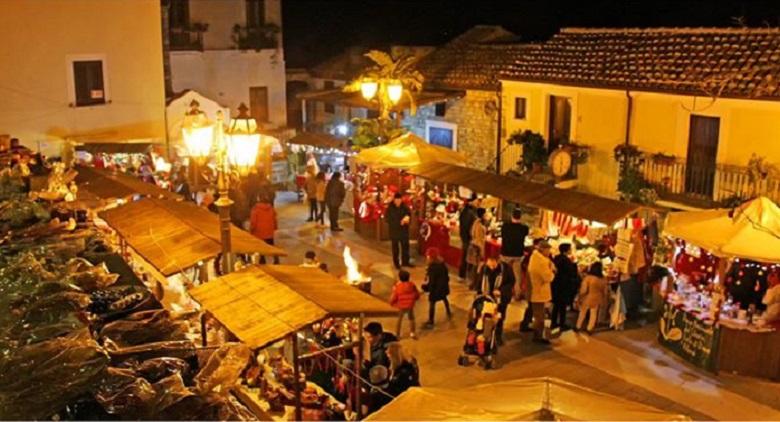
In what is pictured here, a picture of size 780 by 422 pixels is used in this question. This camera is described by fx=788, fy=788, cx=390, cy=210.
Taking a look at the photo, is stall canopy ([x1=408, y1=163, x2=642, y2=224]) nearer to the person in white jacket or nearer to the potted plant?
the person in white jacket

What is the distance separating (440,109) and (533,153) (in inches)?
213

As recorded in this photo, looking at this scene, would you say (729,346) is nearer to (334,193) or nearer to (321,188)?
(334,193)

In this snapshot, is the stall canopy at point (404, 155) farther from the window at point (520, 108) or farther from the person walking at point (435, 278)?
the person walking at point (435, 278)

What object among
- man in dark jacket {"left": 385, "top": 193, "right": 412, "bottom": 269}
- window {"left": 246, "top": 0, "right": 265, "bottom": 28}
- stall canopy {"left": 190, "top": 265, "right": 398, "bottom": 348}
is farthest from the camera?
window {"left": 246, "top": 0, "right": 265, "bottom": 28}

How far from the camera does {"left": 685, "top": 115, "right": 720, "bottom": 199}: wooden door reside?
17312 millimetres

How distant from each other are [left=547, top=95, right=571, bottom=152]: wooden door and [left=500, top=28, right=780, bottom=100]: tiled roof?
0.88 metres

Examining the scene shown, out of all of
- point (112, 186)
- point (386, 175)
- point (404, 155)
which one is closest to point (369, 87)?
point (404, 155)

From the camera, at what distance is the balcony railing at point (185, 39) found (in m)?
29.1

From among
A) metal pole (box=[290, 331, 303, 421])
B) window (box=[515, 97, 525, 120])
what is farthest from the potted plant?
metal pole (box=[290, 331, 303, 421])

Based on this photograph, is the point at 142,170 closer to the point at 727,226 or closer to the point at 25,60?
the point at 25,60

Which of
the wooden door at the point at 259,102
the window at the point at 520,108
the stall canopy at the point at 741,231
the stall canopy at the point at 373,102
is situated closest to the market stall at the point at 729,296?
the stall canopy at the point at 741,231

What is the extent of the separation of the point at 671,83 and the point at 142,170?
14.6 m

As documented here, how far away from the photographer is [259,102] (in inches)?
1220

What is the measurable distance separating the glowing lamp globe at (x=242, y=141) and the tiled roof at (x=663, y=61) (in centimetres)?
1109
